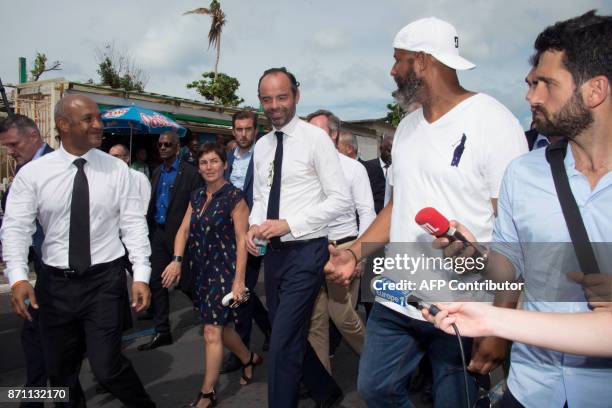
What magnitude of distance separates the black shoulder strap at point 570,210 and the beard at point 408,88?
897mm

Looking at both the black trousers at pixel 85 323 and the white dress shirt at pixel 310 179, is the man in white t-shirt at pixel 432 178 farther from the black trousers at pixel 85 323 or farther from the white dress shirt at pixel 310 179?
the black trousers at pixel 85 323

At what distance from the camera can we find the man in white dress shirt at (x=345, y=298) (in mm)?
3926

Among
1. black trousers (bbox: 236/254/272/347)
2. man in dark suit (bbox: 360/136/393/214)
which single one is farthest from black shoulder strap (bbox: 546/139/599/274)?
man in dark suit (bbox: 360/136/393/214)

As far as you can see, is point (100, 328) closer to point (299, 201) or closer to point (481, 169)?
point (299, 201)

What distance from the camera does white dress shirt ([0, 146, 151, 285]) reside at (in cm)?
313

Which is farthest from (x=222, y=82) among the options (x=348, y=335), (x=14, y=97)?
(x=348, y=335)

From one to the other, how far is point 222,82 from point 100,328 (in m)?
30.4

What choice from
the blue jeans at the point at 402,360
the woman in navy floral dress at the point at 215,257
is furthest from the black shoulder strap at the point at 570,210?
the woman in navy floral dress at the point at 215,257

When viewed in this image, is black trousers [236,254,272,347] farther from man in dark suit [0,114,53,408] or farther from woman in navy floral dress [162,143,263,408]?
man in dark suit [0,114,53,408]

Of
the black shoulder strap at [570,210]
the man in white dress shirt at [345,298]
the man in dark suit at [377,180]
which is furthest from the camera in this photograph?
the man in dark suit at [377,180]

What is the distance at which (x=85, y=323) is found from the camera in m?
3.19

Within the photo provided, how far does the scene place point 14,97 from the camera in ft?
45.9

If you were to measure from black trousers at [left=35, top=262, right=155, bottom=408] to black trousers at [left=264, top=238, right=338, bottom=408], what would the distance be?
91cm

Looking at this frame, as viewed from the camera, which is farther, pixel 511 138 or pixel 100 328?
pixel 100 328
